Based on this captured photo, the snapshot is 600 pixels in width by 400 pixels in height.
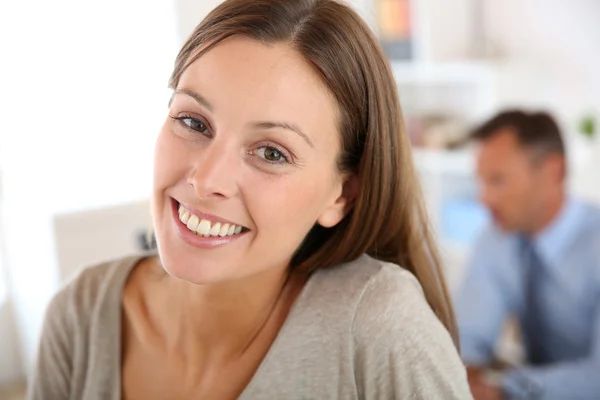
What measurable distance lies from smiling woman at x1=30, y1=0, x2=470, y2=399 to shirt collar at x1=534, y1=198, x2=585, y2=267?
1.03 m

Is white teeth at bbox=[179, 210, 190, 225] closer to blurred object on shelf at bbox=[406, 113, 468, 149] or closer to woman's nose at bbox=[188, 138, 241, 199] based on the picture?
woman's nose at bbox=[188, 138, 241, 199]

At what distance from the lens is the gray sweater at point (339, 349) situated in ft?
3.27

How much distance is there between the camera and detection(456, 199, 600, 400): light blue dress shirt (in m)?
1.91

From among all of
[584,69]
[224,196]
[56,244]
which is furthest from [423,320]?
[584,69]

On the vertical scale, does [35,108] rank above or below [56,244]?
above

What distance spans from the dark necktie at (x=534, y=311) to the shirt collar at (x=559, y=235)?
4 cm

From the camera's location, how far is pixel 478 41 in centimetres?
346

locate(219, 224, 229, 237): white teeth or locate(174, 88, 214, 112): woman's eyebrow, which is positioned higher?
locate(174, 88, 214, 112): woman's eyebrow

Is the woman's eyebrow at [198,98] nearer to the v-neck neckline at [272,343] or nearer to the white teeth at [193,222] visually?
the white teeth at [193,222]

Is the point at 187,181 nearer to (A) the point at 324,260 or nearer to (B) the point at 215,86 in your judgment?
(B) the point at 215,86

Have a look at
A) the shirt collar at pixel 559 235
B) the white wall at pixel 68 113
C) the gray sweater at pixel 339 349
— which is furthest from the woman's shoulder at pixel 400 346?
the white wall at pixel 68 113

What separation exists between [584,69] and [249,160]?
252 centimetres

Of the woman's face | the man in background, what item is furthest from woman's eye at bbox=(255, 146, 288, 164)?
the man in background

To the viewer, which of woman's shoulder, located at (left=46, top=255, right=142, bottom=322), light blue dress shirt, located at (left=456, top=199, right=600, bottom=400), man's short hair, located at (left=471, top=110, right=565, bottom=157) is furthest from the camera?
man's short hair, located at (left=471, top=110, right=565, bottom=157)
